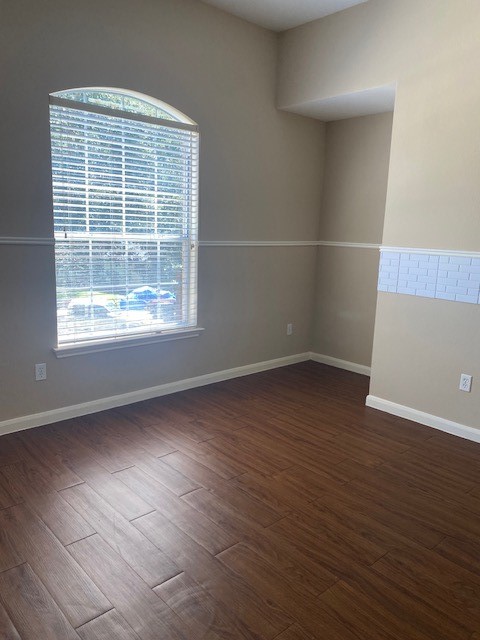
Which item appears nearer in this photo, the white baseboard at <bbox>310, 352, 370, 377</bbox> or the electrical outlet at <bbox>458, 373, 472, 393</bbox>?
the electrical outlet at <bbox>458, 373, 472, 393</bbox>

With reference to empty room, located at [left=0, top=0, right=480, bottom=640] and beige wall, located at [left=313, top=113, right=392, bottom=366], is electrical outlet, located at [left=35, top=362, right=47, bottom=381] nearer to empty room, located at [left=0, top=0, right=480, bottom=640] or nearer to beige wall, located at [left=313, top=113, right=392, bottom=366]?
empty room, located at [left=0, top=0, right=480, bottom=640]

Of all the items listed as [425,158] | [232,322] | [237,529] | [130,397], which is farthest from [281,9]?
[237,529]

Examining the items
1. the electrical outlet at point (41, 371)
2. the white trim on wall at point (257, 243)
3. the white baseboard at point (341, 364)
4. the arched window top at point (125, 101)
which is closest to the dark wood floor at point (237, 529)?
the electrical outlet at point (41, 371)

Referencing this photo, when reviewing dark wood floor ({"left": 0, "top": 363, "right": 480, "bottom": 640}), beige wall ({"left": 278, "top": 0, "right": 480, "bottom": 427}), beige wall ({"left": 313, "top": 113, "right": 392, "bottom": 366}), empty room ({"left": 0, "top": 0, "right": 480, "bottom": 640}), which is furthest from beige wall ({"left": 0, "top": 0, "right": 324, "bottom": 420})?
beige wall ({"left": 278, "top": 0, "right": 480, "bottom": 427})

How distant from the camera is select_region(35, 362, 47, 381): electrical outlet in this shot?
2.98 meters

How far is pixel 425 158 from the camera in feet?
10.1

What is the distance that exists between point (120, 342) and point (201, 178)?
139cm

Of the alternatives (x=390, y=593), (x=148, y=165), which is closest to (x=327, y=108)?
(x=148, y=165)

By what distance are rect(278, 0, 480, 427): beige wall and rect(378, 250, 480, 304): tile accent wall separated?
0.07 metres

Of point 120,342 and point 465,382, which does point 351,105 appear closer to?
point 465,382

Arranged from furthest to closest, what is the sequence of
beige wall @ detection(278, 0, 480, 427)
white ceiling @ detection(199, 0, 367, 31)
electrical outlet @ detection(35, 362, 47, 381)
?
white ceiling @ detection(199, 0, 367, 31)
electrical outlet @ detection(35, 362, 47, 381)
beige wall @ detection(278, 0, 480, 427)

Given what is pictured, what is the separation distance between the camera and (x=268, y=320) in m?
4.38

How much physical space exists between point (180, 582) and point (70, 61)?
289cm

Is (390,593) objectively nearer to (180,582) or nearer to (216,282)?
A: (180,582)
